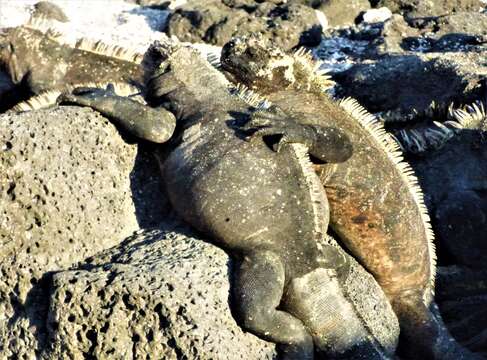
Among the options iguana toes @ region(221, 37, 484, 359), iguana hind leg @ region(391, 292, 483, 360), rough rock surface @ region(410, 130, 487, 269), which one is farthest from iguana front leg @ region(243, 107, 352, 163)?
rough rock surface @ region(410, 130, 487, 269)

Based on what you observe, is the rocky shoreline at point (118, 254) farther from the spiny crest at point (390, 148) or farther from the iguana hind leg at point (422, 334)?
the spiny crest at point (390, 148)

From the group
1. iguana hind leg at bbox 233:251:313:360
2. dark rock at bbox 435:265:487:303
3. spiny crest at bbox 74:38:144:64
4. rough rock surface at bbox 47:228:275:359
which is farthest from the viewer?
spiny crest at bbox 74:38:144:64

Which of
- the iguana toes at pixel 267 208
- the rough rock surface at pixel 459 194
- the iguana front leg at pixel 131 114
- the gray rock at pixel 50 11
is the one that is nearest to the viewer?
the iguana toes at pixel 267 208

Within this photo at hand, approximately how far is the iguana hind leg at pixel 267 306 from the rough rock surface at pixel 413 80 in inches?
110

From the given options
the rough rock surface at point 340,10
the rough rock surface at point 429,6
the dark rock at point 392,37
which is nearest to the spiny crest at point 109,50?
the dark rock at point 392,37

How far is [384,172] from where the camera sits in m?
4.41

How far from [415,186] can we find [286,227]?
1.20m

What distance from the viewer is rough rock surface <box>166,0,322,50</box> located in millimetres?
10148

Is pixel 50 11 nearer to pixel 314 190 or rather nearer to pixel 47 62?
pixel 47 62

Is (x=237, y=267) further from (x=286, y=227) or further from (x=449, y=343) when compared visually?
(x=449, y=343)

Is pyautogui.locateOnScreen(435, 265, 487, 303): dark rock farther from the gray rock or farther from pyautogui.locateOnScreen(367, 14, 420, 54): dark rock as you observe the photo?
the gray rock

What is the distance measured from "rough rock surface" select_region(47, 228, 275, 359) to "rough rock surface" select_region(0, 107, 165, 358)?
0.17 meters

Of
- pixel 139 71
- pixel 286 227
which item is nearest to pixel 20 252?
pixel 286 227

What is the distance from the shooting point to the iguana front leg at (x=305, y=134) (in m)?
3.76
